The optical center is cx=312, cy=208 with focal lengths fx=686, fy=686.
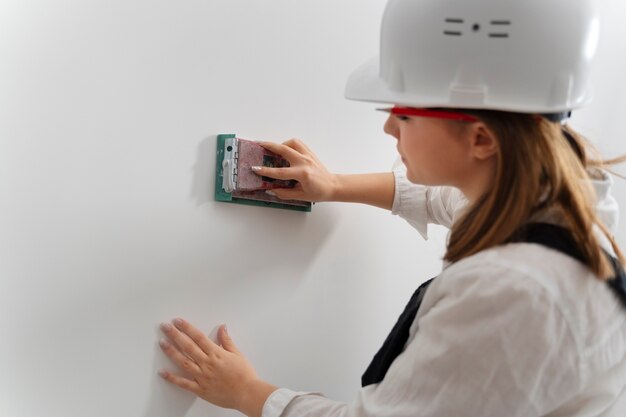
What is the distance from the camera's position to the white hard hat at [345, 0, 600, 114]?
0.80m

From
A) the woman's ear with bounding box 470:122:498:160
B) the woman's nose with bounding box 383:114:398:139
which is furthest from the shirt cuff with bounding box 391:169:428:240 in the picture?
the woman's ear with bounding box 470:122:498:160

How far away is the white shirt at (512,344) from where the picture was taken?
0.77m

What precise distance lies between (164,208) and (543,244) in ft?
1.70

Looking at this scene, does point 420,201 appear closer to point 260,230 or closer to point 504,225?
point 260,230

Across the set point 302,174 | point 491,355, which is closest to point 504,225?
point 491,355

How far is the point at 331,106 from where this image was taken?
123cm

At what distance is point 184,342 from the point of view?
3.30ft

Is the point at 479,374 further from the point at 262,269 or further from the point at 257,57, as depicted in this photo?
the point at 257,57

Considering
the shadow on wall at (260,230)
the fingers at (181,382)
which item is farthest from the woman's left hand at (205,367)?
the shadow on wall at (260,230)

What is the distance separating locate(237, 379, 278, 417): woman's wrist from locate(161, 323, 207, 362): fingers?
8 cm

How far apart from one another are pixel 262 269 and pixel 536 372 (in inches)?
19.6

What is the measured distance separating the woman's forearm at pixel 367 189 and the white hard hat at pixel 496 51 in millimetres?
345

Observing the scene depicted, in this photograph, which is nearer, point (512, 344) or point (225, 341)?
point (512, 344)

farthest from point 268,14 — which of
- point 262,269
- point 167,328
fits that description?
point 167,328
